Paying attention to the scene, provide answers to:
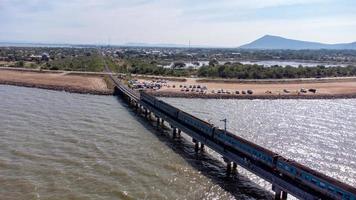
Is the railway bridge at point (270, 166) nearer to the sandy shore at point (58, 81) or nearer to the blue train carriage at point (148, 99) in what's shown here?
the blue train carriage at point (148, 99)

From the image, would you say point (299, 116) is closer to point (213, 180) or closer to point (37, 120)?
point (213, 180)

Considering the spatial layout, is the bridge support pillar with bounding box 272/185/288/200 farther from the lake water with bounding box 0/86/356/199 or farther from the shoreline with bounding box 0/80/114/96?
the shoreline with bounding box 0/80/114/96

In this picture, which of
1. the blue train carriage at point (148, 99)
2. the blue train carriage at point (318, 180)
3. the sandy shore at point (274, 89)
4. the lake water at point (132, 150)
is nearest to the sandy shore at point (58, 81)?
the sandy shore at point (274, 89)

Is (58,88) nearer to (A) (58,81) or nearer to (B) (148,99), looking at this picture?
(A) (58,81)

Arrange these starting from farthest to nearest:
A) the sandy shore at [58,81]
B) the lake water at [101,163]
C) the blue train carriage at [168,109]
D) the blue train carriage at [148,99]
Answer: the sandy shore at [58,81], the blue train carriage at [148,99], the blue train carriage at [168,109], the lake water at [101,163]

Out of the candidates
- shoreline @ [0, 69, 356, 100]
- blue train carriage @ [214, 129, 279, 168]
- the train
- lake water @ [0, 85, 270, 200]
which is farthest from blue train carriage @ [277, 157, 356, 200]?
shoreline @ [0, 69, 356, 100]

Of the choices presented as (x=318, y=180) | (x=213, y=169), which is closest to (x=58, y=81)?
(x=213, y=169)

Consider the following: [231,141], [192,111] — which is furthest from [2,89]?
[231,141]
